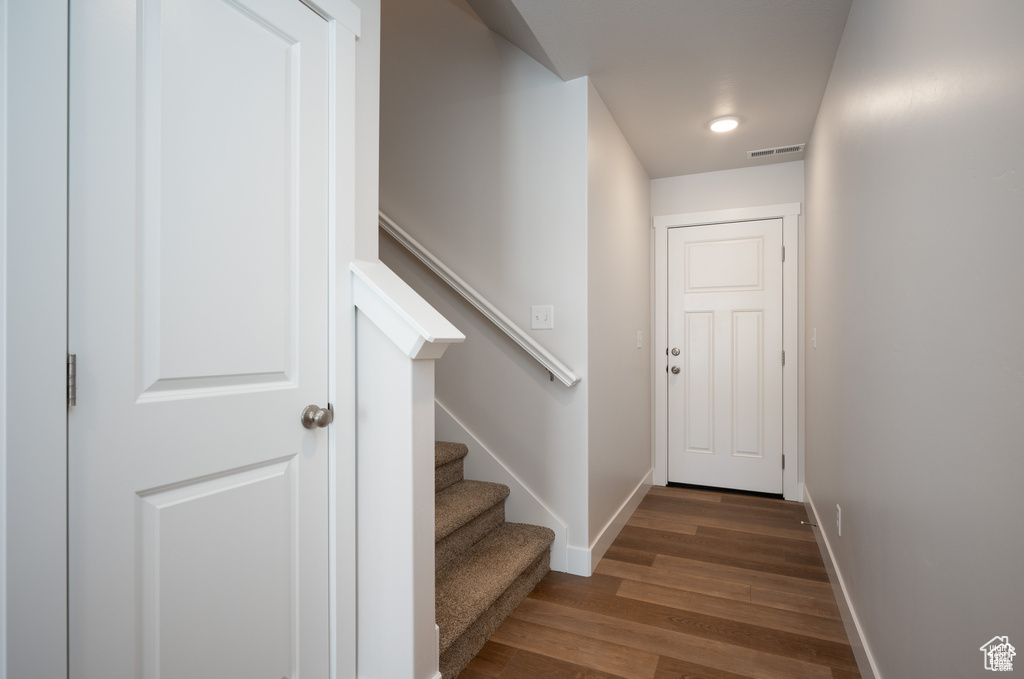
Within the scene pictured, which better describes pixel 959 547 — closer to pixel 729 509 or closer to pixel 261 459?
pixel 261 459

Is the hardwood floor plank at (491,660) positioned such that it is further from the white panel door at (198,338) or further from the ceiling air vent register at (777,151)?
the ceiling air vent register at (777,151)

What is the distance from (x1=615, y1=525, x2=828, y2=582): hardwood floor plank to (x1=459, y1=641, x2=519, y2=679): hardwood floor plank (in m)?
1.13

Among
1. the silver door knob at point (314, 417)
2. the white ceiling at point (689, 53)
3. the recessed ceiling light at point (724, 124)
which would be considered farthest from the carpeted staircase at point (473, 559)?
the recessed ceiling light at point (724, 124)

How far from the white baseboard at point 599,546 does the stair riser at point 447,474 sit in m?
0.63

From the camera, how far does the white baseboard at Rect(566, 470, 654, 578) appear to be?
2.46 meters

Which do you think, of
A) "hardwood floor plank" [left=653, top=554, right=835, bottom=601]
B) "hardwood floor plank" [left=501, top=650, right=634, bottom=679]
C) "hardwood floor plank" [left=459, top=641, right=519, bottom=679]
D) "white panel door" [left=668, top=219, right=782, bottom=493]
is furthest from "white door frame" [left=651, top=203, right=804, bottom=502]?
"hardwood floor plank" [left=459, top=641, right=519, bottom=679]

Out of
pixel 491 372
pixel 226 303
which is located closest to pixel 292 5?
pixel 226 303

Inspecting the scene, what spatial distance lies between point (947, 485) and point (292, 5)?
177 cm

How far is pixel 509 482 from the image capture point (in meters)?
2.61

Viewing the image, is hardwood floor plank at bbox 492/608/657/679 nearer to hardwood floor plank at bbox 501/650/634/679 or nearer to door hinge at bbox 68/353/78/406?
hardwood floor plank at bbox 501/650/634/679

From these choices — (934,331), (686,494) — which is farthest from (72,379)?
(686,494)

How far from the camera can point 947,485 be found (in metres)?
1.02

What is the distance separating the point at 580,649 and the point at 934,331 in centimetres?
148

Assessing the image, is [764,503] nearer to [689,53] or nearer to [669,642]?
[669,642]
